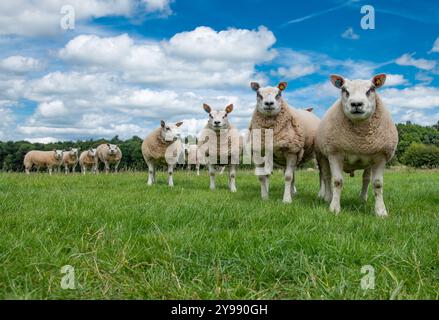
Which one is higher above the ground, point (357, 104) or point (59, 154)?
point (357, 104)

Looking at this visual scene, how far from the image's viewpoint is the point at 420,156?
78.1m

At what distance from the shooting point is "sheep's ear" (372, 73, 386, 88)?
6.61m

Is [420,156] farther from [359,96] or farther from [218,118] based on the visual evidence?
[359,96]

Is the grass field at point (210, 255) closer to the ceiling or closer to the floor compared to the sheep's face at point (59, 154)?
closer to the floor

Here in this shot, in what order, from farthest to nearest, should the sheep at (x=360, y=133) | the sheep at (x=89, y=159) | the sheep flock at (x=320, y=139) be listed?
the sheep at (x=89, y=159)
the sheep flock at (x=320, y=139)
the sheep at (x=360, y=133)

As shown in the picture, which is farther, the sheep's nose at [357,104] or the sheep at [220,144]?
the sheep at [220,144]

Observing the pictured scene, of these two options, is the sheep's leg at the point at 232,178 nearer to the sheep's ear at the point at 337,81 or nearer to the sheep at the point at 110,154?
the sheep's ear at the point at 337,81

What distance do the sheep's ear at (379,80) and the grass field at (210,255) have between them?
2.15 metres

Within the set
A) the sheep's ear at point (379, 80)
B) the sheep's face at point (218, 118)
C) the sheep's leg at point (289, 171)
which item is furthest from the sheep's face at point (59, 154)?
the sheep's ear at point (379, 80)

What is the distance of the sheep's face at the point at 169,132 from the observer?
42.9 feet

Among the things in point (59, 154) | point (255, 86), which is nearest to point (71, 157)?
point (59, 154)

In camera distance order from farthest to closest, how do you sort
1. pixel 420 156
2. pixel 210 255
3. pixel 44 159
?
pixel 420 156 < pixel 44 159 < pixel 210 255

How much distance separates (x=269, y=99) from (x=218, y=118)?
3.38 metres
